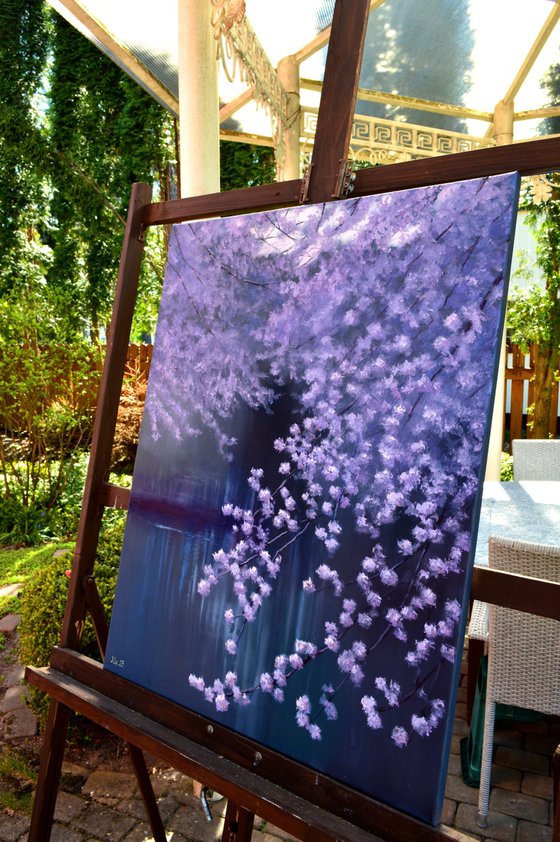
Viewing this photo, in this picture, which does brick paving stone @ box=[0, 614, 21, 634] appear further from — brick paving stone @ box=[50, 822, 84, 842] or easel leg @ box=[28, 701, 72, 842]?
easel leg @ box=[28, 701, 72, 842]

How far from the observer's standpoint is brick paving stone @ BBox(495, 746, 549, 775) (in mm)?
2516

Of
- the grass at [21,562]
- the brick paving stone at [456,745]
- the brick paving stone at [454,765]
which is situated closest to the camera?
the brick paving stone at [454,765]

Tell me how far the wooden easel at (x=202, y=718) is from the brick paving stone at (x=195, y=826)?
0.39 m

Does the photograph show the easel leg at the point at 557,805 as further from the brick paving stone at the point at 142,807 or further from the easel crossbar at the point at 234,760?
the brick paving stone at the point at 142,807

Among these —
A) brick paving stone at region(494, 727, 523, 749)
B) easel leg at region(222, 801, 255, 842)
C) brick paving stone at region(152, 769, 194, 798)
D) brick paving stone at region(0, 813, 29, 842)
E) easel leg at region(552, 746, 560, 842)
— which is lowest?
brick paving stone at region(0, 813, 29, 842)

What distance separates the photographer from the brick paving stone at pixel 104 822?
218 centimetres

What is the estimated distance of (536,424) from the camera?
741 centimetres

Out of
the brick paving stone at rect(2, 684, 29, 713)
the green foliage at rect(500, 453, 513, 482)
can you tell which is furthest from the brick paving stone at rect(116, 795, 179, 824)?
the green foliage at rect(500, 453, 513, 482)

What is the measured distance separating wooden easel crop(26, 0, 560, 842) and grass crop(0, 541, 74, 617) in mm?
2675

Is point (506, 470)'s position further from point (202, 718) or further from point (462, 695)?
point (202, 718)

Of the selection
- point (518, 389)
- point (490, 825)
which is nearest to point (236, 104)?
point (490, 825)

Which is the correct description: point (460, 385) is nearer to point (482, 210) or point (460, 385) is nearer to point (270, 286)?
point (482, 210)

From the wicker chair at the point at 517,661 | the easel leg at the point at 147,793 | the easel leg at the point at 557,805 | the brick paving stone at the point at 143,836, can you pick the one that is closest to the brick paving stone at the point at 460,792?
the wicker chair at the point at 517,661

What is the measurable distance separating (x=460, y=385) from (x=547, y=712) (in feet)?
5.51
